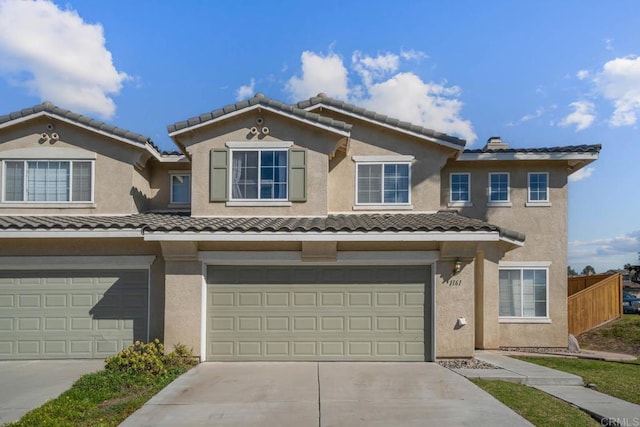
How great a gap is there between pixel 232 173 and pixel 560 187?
10230mm

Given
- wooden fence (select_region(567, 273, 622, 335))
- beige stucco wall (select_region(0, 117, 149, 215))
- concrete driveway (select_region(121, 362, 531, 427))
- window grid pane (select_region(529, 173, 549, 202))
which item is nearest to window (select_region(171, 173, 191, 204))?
beige stucco wall (select_region(0, 117, 149, 215))

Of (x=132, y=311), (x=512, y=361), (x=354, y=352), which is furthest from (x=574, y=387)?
(x=132, y=311)

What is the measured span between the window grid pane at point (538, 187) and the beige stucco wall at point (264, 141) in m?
6.92

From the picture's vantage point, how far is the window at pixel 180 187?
49.0 feet

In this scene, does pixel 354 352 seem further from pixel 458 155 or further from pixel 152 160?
pixel 152 160

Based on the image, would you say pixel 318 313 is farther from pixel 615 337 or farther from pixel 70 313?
pixel 615 337

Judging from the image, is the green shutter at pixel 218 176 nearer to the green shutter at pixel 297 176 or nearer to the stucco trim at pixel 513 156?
the green shutter at pixel 297 176

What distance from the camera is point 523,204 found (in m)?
15.4

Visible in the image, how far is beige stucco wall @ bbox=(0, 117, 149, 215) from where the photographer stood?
1309 cm

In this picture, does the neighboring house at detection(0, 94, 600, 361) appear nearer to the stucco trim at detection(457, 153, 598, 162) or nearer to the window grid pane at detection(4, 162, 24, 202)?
the window grid pane at detection(4, 162, 24, 202)

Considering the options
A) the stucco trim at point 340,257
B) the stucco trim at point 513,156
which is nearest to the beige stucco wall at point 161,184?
the stucco trim at point 340,257

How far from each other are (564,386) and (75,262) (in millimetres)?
11142

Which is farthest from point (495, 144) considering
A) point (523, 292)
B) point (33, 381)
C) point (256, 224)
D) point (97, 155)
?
point (33, 381)

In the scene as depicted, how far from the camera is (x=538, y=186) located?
1544cm
